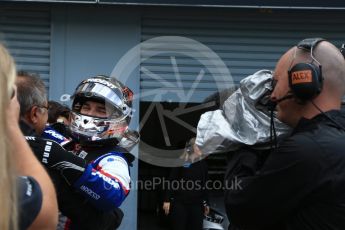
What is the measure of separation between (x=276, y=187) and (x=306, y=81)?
41 centimetres

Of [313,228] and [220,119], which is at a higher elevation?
[220,119]

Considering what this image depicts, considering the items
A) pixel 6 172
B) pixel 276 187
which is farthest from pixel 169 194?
pixel 6 172

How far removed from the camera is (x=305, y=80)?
2.22 m

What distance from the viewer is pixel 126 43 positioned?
6512mm

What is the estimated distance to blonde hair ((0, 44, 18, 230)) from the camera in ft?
4.86

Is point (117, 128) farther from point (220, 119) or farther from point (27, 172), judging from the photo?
point (27, 172)

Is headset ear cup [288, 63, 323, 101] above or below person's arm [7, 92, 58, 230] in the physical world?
above

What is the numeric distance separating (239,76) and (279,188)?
15.2 feet

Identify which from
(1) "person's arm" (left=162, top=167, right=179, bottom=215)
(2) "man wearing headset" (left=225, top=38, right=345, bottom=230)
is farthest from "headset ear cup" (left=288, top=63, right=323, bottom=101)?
(1) "person's arm" (left=162, top=167, right=179, bottom=215)

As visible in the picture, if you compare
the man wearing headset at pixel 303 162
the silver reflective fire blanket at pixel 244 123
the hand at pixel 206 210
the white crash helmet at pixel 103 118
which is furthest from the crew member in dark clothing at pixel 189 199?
the man wearing headset at pixel 303 162

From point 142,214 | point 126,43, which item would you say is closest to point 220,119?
point 126,43

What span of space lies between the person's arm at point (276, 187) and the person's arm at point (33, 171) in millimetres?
795

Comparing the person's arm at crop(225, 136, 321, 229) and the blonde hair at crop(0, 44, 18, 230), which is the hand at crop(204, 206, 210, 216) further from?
the blonde hair at crop(0, 44, 18, 230)

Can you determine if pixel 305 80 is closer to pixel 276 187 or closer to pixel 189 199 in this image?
pixel 276 187
